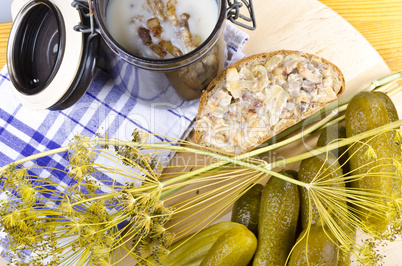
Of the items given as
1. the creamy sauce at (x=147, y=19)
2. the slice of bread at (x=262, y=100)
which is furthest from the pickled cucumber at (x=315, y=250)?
the creamy sauce at (x=147, y=19)

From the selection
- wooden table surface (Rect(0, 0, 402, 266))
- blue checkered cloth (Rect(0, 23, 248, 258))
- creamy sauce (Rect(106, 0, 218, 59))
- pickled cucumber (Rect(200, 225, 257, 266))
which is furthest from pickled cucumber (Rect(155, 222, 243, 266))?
wooden table surface (Rect(0, 0, 402, 266))

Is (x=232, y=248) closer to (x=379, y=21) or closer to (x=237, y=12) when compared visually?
(x=237, y=12)

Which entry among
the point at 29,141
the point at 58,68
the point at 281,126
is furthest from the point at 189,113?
the point at 29,141

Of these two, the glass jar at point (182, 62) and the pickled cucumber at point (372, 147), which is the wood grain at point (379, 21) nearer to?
the pickled cucumber at point (372, 147)

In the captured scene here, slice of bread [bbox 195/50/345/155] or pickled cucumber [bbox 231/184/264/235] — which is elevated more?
slice of bread [bbox 195/50/345/155]

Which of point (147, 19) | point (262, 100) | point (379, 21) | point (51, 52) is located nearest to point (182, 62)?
point (147, 19)

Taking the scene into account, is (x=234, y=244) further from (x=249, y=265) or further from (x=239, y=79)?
(x=239, y=79)

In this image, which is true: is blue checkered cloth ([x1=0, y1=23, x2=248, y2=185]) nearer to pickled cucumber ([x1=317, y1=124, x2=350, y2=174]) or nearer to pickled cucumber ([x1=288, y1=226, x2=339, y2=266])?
pickled cucumber ([x1=317, y1=124, x2=350, y2=174])
